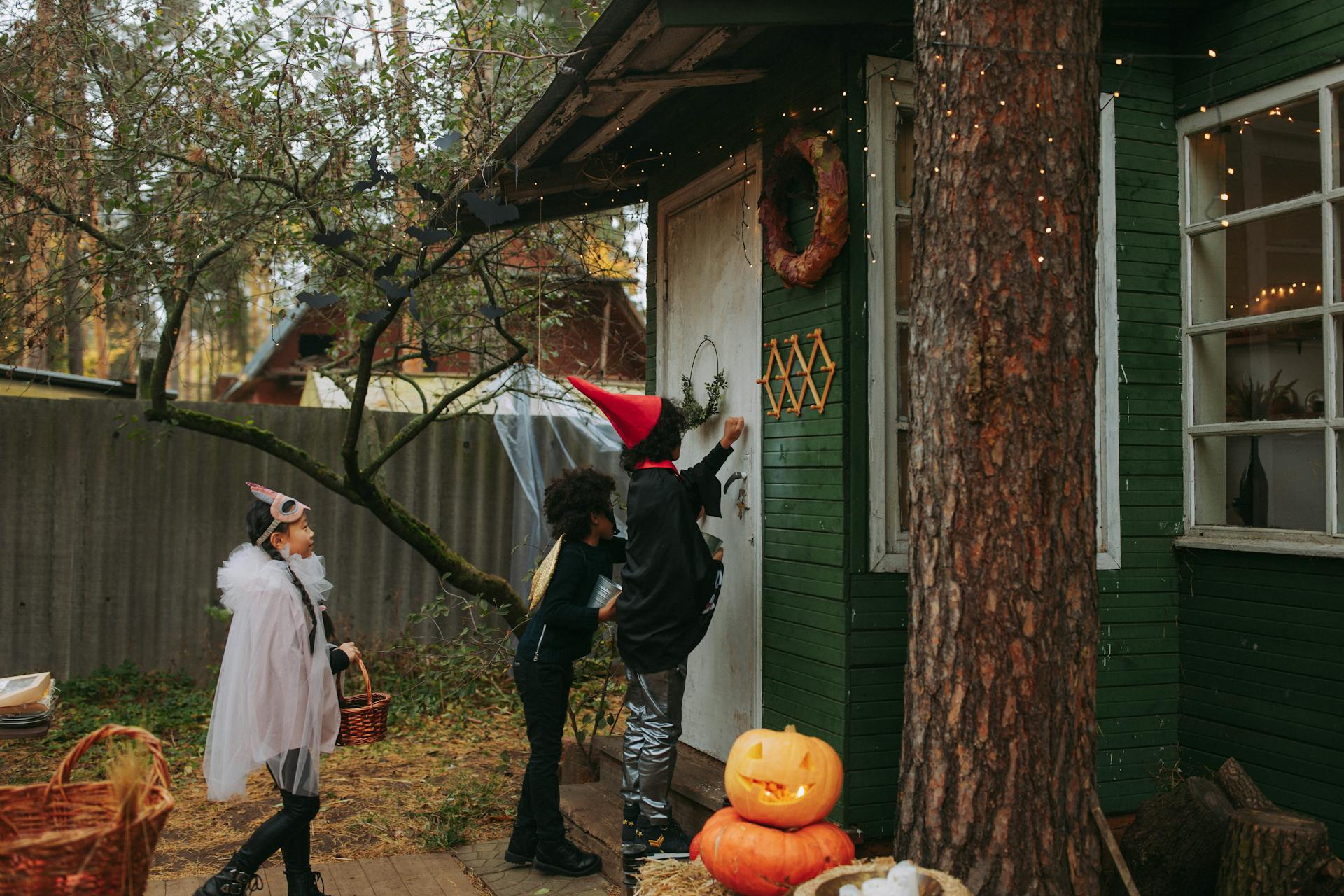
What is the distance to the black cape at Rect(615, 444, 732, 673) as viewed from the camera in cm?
452

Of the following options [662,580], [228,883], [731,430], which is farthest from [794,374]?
[228,883]

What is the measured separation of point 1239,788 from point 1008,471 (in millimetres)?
1867

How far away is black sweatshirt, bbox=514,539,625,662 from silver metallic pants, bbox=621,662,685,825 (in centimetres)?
38

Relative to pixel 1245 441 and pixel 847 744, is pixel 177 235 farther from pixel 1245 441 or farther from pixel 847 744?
pixel 1245 441

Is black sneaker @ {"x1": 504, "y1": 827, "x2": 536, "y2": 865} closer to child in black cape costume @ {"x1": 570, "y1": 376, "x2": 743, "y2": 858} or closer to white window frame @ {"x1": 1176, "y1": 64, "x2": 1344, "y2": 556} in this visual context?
child in black cape costume @ {"x1": 570, "y1": 376, "x2": 743, "y2": 858}

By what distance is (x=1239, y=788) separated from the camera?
3.94 meters

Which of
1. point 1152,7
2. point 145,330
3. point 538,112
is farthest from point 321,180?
point 1152,7

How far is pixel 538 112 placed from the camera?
5.31 metres

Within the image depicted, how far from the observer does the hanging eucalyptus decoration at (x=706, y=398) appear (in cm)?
542

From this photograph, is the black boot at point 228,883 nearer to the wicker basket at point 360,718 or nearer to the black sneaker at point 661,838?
the wicker basket at point 360,718

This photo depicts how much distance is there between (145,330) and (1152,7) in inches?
261

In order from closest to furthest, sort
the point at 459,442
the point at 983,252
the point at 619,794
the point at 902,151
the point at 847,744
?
1. the point at 983,252
2. the point at 847,744
3. the point at 902,151
4. the point at 619,794
5. the point at 459,442

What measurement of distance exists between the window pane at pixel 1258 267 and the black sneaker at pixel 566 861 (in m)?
3.69

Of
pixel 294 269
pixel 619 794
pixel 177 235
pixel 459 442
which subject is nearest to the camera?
pixel 619 794
